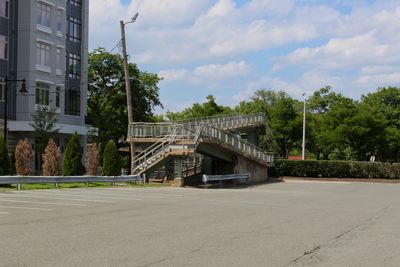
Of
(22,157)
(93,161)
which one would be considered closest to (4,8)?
(93,161)

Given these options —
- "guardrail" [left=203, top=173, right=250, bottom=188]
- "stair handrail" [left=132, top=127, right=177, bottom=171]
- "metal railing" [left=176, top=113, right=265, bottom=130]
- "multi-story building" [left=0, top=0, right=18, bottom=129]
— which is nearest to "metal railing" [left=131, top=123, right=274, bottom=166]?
"stair handrail" [left=132, top=127, right=177, bottom=171]

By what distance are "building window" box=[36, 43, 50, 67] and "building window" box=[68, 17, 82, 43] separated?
422 centimetres

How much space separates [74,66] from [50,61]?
4.15m

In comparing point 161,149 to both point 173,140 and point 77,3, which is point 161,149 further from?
point 77,3

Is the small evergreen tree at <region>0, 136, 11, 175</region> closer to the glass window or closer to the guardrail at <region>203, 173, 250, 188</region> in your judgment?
the guardrail at <region>203, 173, 250, 188</region>

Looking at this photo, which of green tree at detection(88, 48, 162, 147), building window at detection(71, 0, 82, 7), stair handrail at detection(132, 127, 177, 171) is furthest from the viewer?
green tree at detection(88, 48, 162, 147)

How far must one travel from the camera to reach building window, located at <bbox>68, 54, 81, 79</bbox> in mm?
51734

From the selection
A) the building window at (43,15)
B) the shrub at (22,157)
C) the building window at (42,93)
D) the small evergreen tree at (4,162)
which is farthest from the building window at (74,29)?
the small evergreen tree at (4,162)

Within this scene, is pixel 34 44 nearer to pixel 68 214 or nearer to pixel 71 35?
pixel 71 35

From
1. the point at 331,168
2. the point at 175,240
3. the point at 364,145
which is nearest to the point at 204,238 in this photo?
the point at 175,240

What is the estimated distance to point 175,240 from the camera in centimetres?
1161

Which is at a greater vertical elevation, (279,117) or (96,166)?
(279,117)

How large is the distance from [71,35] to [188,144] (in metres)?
19.4

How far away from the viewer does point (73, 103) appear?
5212 centimetres
